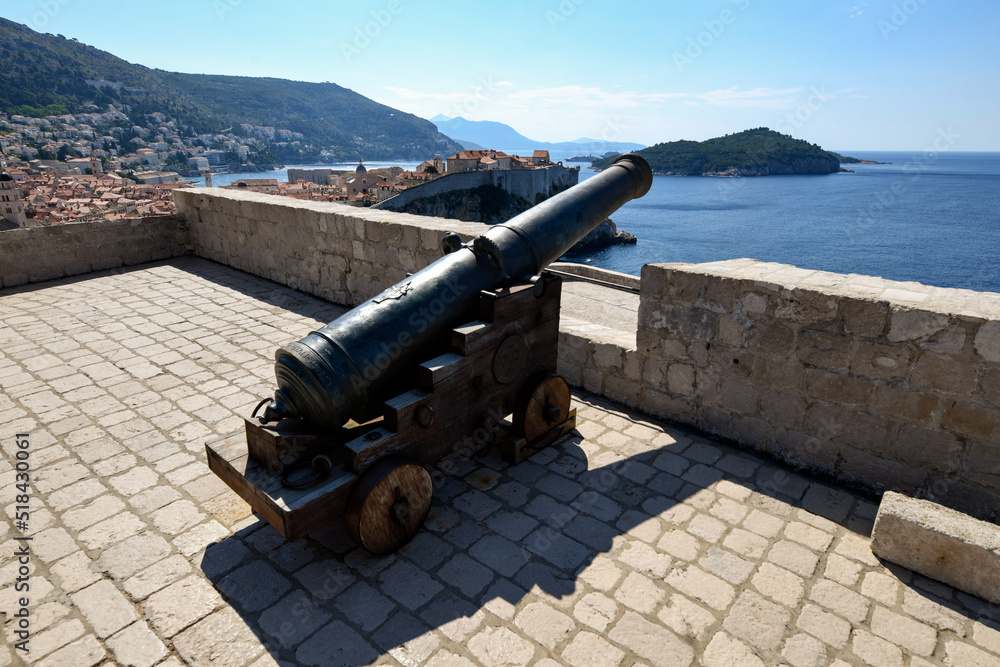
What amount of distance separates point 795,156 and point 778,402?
140 m

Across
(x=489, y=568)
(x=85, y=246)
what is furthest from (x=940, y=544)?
(x=85, y=246)

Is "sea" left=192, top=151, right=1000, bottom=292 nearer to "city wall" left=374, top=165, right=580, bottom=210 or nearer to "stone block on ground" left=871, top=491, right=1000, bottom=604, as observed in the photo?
"city wall" left=374, top=165, right=580, bottom=210

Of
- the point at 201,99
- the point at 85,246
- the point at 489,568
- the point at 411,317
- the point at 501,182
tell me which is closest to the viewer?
the point at 489,568

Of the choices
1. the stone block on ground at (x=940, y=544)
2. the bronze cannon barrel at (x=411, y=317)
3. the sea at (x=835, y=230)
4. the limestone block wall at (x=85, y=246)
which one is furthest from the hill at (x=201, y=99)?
the stone block on ground at (x=940, y=544)

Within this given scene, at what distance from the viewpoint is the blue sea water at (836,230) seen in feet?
140

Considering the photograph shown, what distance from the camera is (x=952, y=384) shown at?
2854 millimetres

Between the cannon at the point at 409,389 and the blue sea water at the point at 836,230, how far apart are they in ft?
111

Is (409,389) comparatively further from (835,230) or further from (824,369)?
(835,230)

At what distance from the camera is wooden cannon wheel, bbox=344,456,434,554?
251 cm

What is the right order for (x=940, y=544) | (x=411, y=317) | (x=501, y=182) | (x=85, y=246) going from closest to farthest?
(x=940, y=544), (x=411, y=317), (x=85, y=246), (x=501, y=182)

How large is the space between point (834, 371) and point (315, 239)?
560cm

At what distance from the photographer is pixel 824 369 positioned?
325 centimetres

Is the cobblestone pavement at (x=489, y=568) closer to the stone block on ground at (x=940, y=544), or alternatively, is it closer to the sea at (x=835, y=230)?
the stone block on ground at (x=940, y=544)

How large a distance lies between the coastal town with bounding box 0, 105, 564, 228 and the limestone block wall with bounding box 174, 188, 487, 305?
22.0 metres
